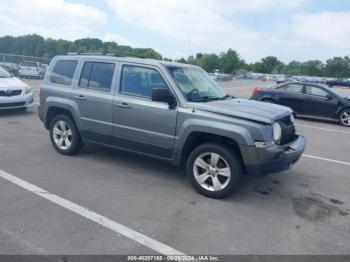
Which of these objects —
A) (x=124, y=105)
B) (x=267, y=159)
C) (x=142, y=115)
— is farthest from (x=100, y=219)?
(x=267, y=159)

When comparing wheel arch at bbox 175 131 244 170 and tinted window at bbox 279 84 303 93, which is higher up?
tinted window at bbox 279 84 303 93

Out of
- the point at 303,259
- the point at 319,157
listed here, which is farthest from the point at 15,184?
the point at 319,157

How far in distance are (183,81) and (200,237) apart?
7.88 feet

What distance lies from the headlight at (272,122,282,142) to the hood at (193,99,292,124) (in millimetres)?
82

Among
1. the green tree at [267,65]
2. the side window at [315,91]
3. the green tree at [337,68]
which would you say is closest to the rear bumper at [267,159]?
the side window at [315,91]

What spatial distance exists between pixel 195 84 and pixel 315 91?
8.71m

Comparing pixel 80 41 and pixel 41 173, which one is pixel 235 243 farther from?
pixel 80 41

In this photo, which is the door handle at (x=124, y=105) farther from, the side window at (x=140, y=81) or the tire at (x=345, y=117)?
the tire at (x=345, y=117)

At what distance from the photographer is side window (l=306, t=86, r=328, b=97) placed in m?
12.2

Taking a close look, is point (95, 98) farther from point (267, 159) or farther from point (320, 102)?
point (320, 102)

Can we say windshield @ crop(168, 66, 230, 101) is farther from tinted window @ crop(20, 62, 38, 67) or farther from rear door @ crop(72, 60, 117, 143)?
tinted window @ crop(20, 62, 38, 67)

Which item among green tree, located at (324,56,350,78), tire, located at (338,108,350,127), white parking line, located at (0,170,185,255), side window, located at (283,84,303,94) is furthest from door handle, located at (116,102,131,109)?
green tree, located at (324,56,350,78)

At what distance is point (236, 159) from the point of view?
437cm

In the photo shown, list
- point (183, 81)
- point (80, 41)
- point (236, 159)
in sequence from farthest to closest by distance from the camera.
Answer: point (80, 41), point (183, 81), point (236, 159)
